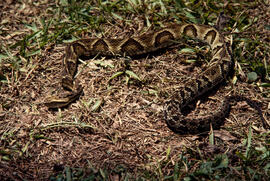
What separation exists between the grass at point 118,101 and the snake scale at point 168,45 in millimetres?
182

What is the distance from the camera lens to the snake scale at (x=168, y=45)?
4914mm

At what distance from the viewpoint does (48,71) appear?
591 cm

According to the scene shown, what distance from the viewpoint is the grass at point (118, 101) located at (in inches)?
170

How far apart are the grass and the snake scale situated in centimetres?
18

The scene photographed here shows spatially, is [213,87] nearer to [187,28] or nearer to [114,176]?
[187,28]

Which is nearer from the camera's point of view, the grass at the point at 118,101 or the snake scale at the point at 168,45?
the grass at the point at 118,101

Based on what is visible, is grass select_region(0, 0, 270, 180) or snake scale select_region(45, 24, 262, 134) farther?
snake scale select_region(45, 24, 262, 134)

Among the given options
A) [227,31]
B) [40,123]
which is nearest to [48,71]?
[40,123]

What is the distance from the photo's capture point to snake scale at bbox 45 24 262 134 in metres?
4.91

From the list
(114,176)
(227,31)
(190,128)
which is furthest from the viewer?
(227,31)

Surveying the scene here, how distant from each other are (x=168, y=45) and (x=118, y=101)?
6.02 ft

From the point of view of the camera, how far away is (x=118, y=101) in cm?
540

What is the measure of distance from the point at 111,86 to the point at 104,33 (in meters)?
1.47

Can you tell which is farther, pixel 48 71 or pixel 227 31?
pixel 227 31
